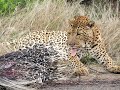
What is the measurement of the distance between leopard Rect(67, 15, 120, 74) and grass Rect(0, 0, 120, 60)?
461mm

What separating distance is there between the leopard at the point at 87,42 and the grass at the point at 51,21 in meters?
0.46

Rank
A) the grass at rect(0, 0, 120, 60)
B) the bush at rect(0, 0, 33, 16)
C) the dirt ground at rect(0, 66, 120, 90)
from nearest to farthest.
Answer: the dirt ground at rect(0, 66, 120, 90)
the grass at rect(0, 0, 120, 60)
the bush at rect(0, 0, 33, 16)

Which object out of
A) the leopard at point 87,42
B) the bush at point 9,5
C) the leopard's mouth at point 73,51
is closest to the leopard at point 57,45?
the leopard's mouth at point 73,51

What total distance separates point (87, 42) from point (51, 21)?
1.89 meters

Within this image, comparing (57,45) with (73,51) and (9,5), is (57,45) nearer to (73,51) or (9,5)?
(73,51)

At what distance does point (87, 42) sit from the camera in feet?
26.7

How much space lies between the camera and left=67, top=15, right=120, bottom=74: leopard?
7859 mm

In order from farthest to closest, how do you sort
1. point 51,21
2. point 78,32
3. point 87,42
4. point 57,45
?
point 51,21 → point 57,45 → point 87,42 → point 78,32

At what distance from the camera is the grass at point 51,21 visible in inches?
359

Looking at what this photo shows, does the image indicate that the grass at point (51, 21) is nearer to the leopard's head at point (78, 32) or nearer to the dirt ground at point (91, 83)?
the leopard's head at point (78, 32)

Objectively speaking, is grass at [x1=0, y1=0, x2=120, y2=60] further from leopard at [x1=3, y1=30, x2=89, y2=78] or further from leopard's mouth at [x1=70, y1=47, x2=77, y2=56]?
leopard's mouth at [x1=70, y1=47, x2=77, y2=56]

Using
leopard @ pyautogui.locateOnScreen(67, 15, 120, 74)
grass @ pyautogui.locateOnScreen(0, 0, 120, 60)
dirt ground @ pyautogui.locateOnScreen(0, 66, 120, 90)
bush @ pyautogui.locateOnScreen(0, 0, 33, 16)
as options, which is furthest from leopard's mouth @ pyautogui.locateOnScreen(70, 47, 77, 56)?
bush @ pyautogui.locateOnScreen(0, 0, 33, 16)

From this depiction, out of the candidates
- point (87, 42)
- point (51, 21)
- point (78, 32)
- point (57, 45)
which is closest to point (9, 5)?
point (51, 21)

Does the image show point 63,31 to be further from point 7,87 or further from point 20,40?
point 7,87
